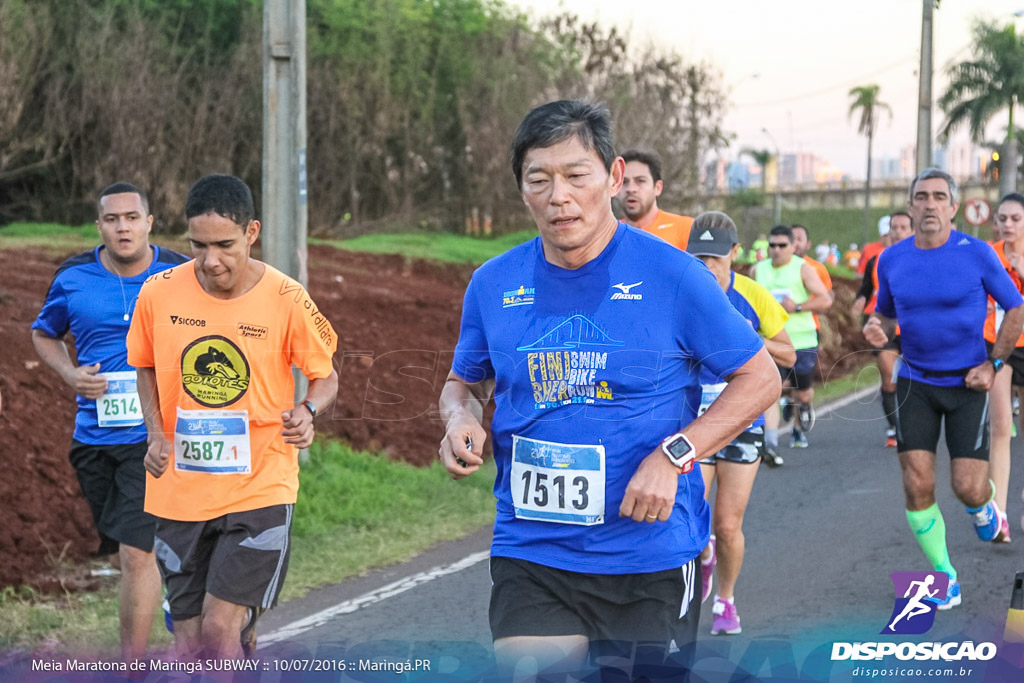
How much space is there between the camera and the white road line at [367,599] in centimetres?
627

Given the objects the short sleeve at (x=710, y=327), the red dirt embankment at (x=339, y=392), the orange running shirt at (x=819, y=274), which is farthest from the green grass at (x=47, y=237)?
→ the short sleeve at (x=710, y=327)

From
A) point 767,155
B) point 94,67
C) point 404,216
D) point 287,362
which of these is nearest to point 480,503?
point 287,362

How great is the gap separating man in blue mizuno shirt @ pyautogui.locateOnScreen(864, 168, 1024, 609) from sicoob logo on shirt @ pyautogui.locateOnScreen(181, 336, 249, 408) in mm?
3530

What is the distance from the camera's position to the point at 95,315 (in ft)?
19.4

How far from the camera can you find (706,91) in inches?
1120

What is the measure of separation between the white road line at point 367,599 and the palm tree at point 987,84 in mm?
34400

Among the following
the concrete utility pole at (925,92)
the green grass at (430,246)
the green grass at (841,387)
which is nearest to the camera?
the green grass at (841,387)

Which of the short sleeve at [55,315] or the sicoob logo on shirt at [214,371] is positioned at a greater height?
the short sleeve at [55,315]

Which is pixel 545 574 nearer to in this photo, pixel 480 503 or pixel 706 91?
pixel 480 503

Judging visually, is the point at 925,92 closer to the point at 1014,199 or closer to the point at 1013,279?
the point at 1014,199

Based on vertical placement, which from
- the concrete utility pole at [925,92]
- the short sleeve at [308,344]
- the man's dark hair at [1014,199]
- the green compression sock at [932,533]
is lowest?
the green compression sock at [932,533]

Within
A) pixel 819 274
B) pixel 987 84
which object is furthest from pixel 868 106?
pixel 819 274

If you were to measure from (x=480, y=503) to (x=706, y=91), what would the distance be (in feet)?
67.1

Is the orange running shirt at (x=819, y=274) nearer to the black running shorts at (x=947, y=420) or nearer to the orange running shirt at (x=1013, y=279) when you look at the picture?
the orange running shirt at (x=1013, y=279)
